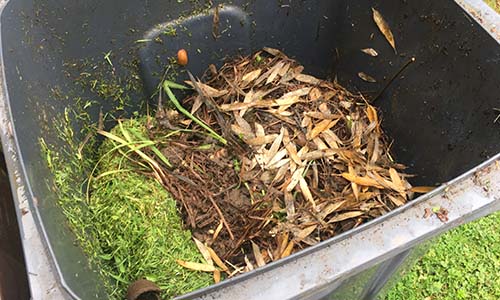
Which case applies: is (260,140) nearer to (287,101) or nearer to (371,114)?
(287,101)

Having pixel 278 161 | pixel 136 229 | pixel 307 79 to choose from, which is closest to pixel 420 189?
pixel 278 161

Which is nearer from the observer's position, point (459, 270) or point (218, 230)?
point (218, 230)

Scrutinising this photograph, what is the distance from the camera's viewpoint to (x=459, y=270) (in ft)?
5.53

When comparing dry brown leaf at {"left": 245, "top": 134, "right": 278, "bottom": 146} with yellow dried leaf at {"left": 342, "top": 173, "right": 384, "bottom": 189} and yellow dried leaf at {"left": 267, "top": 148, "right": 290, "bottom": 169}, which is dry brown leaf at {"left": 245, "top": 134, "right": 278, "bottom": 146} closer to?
yellow dried leaf at {"left": 267, "top": 148, "right": 290, "bottom": 169}

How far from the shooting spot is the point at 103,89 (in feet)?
4.61

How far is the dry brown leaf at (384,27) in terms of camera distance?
139cm

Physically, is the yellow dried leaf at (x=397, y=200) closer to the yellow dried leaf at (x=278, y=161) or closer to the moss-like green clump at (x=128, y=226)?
the yellow dried leaf at (x=278, y=161)

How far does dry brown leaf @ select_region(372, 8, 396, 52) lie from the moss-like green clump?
786 mm

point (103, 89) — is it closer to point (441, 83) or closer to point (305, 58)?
point (305, 58)

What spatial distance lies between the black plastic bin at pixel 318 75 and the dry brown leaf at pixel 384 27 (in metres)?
0.02

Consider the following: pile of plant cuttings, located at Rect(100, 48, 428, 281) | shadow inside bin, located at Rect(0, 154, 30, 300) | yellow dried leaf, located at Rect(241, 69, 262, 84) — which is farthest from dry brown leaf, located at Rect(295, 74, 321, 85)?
shadow inside bin, located at Rect(0, 154, 30, 300)

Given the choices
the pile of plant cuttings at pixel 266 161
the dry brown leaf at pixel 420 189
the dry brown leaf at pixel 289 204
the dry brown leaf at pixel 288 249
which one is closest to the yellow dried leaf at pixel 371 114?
the pile of plant cuttings at pixel 266 161

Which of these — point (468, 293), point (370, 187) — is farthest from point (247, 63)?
point (468, 293)

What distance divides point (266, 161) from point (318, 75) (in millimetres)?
404
